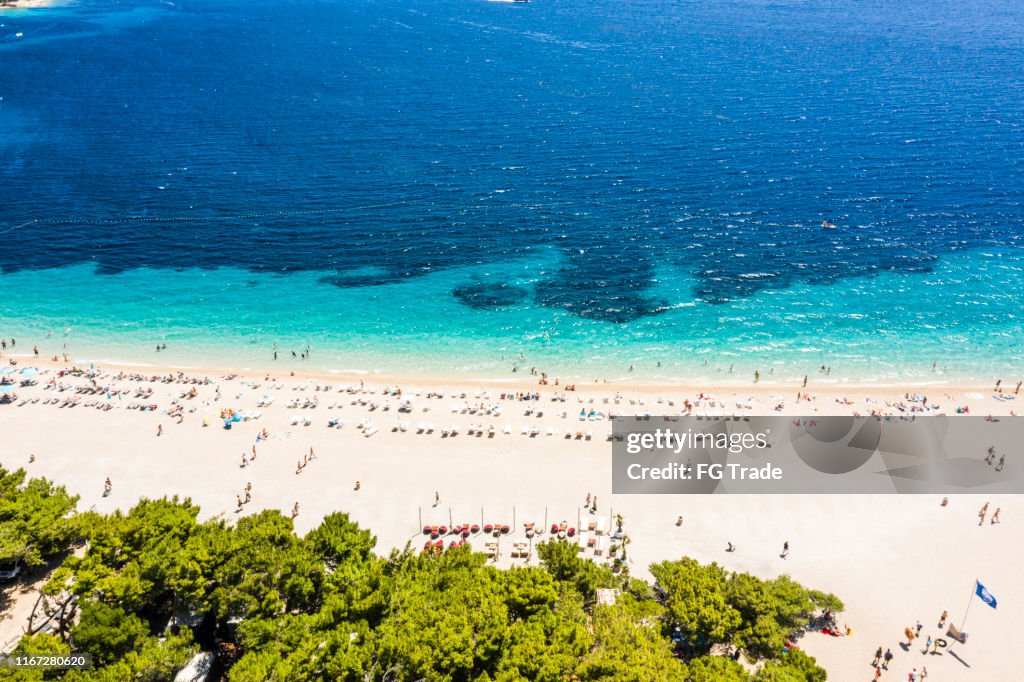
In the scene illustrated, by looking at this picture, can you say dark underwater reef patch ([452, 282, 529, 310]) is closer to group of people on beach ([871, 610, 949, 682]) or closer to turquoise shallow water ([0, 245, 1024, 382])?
turquoise shallow water ([0, 245, 1024, 382])

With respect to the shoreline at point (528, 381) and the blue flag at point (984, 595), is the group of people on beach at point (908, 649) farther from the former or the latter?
the shoreline at point (528, 381)

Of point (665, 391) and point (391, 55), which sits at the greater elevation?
point (391, 55)

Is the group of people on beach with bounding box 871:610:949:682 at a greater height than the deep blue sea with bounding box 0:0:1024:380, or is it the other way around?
the deep blue sea with bounding box 0:0:1024:380

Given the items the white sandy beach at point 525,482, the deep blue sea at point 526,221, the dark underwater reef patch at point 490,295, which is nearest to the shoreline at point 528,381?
the white sandy beach at point 525,482

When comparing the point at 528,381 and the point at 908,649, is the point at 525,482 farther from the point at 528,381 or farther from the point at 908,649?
the point at 908,649

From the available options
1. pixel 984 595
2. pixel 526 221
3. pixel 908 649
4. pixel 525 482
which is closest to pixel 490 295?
pixel 526 221

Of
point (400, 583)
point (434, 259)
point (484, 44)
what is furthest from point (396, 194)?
point (484, 44)

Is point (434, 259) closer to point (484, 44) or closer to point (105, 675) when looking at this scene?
point (105, 675)

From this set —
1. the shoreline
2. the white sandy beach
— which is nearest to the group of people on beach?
the white sandy beach
